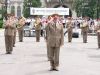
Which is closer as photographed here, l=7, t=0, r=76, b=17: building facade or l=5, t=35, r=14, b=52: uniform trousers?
l=5, t=35, r=14, b=52: uniform trousers

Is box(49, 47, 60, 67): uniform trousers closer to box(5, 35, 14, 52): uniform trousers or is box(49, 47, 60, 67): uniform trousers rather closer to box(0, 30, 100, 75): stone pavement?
box(0, 30, 100, 75): stone pavement

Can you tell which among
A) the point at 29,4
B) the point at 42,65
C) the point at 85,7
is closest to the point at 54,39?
the point at 42,65

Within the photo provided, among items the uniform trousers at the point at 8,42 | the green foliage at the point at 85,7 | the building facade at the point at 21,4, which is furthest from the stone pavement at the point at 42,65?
the building facade at the point at 21,4

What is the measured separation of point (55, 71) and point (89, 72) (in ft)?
3.53

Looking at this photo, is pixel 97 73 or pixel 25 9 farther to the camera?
pixel 25 9

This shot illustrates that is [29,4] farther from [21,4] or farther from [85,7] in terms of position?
[85,7]

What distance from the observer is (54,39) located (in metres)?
16.3

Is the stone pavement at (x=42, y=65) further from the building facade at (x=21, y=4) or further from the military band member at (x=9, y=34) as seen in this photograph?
the building facade at (x=21, y=4)

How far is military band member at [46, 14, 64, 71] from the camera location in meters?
16.1

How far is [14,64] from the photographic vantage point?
58.9 ft

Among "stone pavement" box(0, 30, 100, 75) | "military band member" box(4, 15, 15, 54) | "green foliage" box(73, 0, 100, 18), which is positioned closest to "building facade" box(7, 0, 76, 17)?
"green foliage" box(73, 0, 100, 18)

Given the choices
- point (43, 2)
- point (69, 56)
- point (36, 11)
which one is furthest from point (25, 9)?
point (69, 56)

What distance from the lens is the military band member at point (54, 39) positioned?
16.1 meters

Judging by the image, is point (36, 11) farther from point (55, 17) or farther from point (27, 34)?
point (55, 17)
